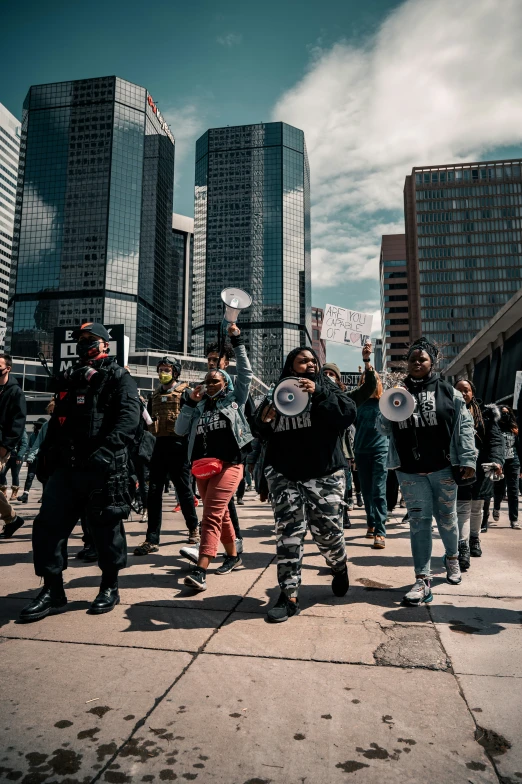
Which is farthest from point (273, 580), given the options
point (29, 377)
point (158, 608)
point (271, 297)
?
point (271, 297)

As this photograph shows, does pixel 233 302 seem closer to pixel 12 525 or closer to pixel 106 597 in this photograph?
pixel 106 597

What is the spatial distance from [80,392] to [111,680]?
193 cm

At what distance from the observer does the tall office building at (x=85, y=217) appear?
13412 centimetres

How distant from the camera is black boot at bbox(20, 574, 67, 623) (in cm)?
329

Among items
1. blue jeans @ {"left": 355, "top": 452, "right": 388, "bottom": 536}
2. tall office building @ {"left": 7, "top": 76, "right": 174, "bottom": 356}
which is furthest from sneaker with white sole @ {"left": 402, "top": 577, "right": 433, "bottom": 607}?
tall office building @ {"left": 7, "top": 76, "right": 174, "bottom": 356}

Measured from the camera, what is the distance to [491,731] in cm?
194

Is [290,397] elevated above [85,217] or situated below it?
below

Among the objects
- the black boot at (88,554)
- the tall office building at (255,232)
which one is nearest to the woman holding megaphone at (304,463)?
the black boot at (88,554)

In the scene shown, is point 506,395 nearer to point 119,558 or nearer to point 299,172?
point 119,558

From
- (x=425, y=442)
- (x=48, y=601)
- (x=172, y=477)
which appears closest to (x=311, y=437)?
(x=425, y=442)

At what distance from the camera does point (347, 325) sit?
10117 mm

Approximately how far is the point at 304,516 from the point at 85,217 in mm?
152429

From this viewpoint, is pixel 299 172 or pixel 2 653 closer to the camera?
pixel 2 653

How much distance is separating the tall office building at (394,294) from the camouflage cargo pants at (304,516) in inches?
5498
